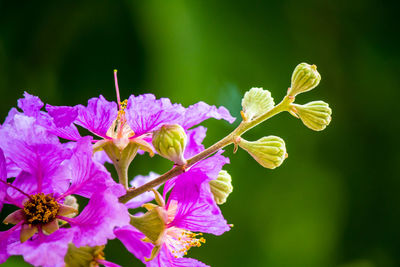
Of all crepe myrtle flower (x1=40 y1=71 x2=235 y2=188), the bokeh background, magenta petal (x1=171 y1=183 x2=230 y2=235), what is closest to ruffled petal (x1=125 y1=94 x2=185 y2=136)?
crepe myrtle flower (x1=40 y1=71 x2=235 y2=188)

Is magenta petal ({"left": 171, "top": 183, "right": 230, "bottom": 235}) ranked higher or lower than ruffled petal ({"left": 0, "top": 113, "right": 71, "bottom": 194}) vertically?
lower

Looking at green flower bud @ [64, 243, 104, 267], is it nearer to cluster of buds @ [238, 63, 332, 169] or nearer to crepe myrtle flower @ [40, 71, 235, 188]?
crepe myrtle flower @ [40, 71, 235, 188]

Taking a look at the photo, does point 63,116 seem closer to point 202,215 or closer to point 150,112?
point 150,112

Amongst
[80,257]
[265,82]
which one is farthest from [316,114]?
[265,82]

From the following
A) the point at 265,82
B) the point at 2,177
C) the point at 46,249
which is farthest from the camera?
the point at 265,82

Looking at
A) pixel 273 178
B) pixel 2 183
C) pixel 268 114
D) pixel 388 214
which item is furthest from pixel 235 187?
pixel 2 183

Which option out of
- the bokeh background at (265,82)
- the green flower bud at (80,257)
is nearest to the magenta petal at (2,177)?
the green flower bud at (80,257)

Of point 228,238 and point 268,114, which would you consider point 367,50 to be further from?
point 268,114
